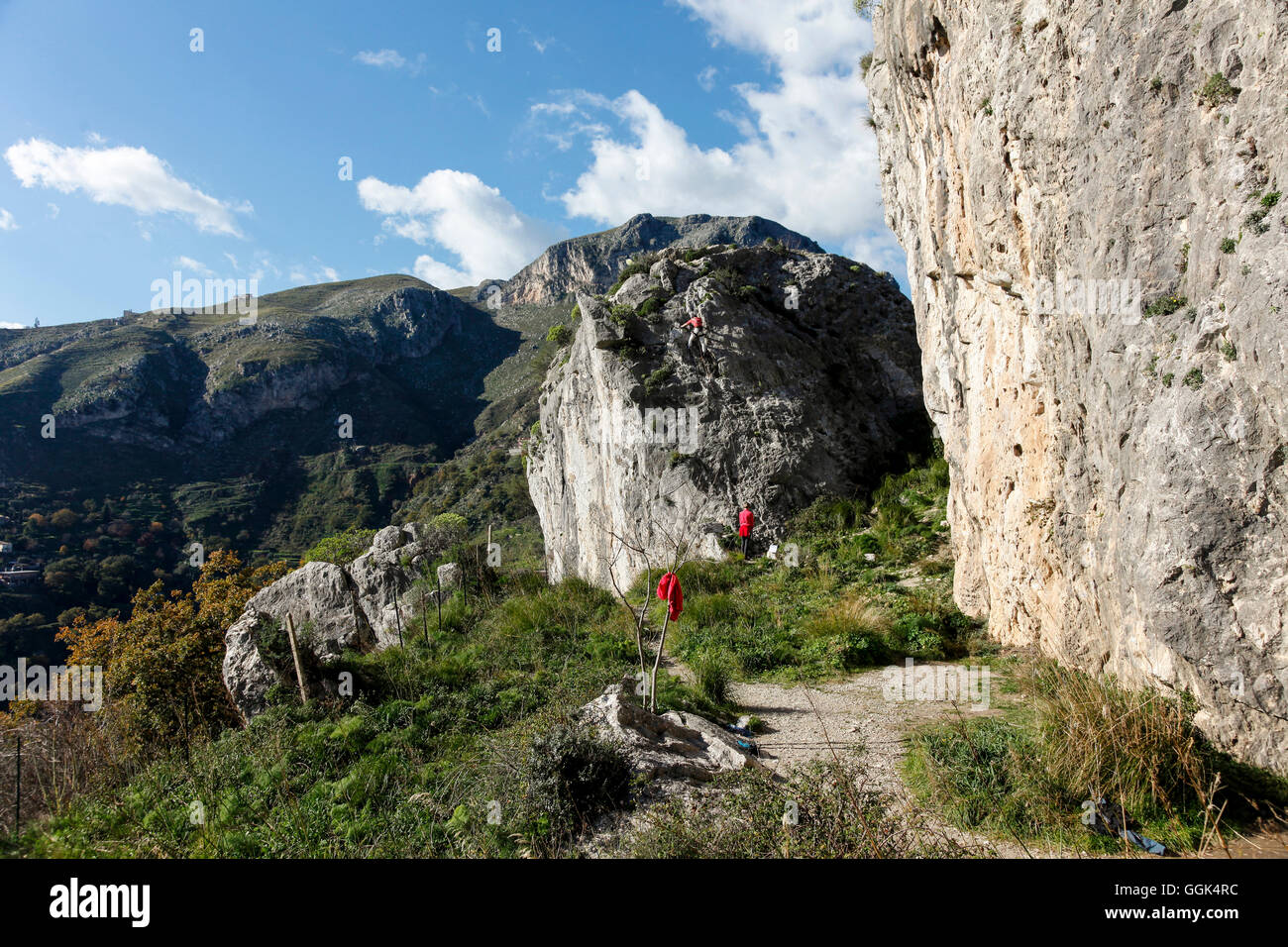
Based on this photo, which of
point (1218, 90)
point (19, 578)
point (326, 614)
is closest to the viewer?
point (1218, 90)

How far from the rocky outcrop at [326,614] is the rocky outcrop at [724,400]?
5062 mm

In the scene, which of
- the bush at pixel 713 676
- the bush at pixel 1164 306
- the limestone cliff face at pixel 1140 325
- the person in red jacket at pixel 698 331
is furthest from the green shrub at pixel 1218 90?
the person in red jacket at pixel 698 331

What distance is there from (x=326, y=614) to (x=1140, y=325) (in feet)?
49.6

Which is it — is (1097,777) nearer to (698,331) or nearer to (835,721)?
(835,721)

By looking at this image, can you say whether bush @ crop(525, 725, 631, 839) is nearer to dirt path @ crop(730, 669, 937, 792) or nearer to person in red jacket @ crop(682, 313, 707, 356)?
dirt path @ crop(730, 669, 937, 792)

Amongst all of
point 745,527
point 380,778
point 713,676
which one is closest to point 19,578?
point 745,527

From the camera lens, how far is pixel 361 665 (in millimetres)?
8922

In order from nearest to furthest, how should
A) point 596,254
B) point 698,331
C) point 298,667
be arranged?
point 298,667
point 698,331
point 596,254

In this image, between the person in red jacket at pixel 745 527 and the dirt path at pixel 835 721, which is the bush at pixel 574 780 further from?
the person in red jacket at pixel 745 527

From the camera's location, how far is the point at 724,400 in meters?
16.3

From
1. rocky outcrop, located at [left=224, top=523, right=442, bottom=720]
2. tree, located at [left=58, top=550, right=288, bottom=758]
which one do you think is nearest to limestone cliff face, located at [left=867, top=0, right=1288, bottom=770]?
rocky outcrop, located at [left=224, top=523, right=442, bottom=720]

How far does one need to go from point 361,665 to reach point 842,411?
44.2 feet

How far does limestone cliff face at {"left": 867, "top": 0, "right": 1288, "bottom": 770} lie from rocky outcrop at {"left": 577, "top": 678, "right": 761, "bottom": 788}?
3504mm
